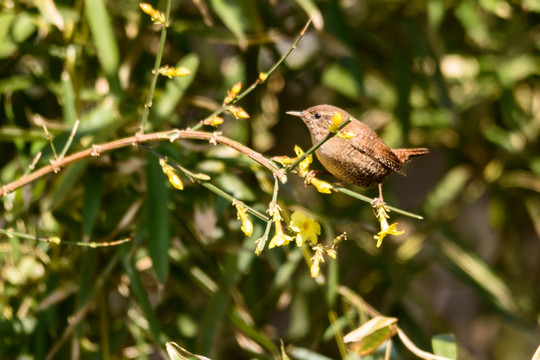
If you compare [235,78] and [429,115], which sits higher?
[235,78]

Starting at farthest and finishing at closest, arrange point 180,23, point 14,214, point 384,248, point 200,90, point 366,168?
point 384,248, point 200,90, point 180,23, point 14,214, point 366,168

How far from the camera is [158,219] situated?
1903 mm

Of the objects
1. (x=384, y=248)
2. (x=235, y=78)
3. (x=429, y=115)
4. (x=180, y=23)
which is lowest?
(x=384, y=248)

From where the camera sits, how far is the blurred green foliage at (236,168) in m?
2.05

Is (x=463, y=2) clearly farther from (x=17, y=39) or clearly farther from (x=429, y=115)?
(x=17, y=39)

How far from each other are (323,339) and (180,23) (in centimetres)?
103

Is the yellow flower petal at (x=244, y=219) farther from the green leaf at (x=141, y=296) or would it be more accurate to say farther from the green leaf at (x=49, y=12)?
the green leaf at (x=49, y=12)

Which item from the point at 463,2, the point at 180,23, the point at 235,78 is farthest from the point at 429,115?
the point at 180,23

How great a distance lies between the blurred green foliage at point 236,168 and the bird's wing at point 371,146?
20 cm

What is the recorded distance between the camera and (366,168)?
168 centimetres

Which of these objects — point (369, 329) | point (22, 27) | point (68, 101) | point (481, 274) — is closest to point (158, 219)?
point (68, 101)

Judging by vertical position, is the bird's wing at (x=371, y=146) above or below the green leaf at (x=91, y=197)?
above

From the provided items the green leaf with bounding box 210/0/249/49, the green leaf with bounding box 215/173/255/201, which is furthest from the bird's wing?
the green leaf with bounding box 210/0/249/49

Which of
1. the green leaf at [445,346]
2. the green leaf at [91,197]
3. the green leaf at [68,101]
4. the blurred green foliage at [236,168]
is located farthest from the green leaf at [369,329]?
the green leaf at [68,101]
